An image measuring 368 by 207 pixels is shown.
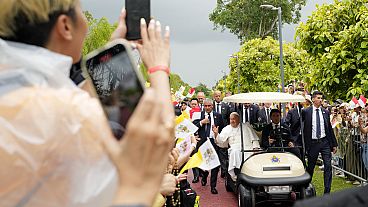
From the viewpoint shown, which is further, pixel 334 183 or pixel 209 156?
pixel 334 183

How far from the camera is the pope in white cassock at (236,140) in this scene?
29.7 feet

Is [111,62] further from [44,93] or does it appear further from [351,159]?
[351,159]

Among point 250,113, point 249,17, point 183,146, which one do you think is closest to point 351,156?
point 250,113

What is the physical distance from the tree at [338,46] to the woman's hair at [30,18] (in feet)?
26.1

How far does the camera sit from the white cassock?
9047 millimetres

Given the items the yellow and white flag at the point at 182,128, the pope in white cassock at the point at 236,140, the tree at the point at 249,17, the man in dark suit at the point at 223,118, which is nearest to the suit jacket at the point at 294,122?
the pope in white cassock at the point at 236,140

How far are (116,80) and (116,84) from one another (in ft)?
0.05

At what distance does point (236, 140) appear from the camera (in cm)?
955

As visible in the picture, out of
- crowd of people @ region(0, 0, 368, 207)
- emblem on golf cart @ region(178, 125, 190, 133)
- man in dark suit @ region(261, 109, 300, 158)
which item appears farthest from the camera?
man in dark suit @ region(261, 109, 300, 158)

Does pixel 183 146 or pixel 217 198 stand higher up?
pixel 183 146

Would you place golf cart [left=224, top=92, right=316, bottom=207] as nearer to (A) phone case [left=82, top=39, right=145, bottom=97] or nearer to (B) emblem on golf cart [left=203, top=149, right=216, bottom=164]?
(B) emblem on golf cart [left=203, top=149, right=216, bottom=164]

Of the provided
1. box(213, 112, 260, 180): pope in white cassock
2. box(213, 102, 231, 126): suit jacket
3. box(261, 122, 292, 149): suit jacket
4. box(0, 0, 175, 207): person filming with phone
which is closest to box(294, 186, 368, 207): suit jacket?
box(0, 0, 175, 207): person filming with phone

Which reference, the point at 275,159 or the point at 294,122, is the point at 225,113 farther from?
the point at 275,159

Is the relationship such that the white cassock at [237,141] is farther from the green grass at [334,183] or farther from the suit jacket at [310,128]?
the green grass at [334,183]
